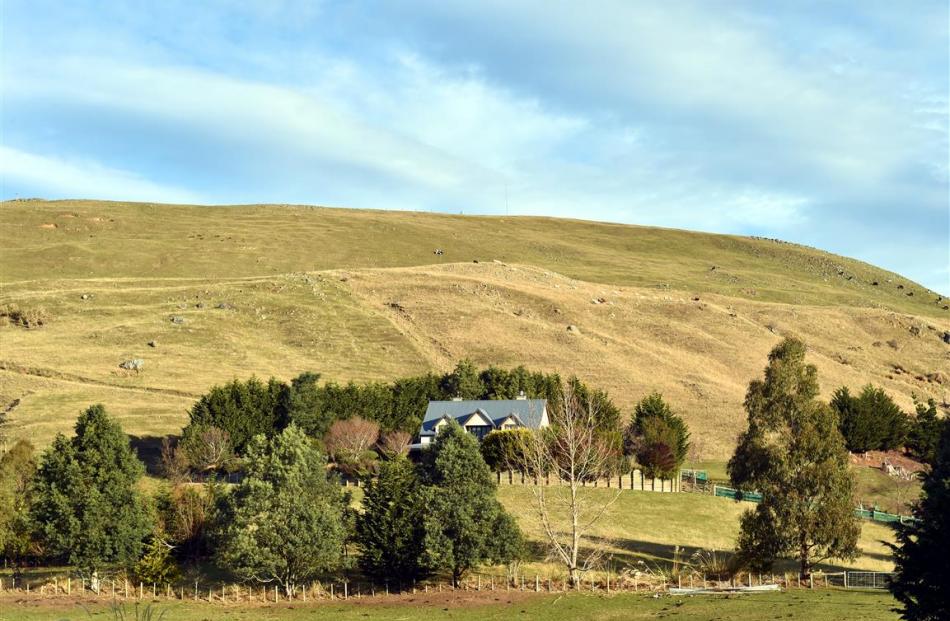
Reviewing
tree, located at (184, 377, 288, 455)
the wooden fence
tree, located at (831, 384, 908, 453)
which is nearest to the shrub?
tree, located at (184, 377, 288, 455)

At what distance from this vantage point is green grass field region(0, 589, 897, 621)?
36.4m

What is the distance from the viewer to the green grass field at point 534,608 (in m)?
36.4

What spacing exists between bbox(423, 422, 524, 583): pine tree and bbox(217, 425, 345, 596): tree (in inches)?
207

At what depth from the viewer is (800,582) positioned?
147ft

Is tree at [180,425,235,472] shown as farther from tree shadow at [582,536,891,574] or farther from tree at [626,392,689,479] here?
tree at [626,392,689,479]

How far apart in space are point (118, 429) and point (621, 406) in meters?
62.0

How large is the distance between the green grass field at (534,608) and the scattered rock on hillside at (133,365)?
5786cm

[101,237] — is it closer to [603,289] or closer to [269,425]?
[603,289]

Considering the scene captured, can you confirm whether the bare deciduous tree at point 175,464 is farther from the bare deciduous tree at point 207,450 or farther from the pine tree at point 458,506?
the pine tree at point 458,506

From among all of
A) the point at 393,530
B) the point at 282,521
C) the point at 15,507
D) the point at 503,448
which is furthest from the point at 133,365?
the point at 393,530

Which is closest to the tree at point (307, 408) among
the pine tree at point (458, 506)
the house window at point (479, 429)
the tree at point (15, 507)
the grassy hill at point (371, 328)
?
the grassy hill at point (371, 328)

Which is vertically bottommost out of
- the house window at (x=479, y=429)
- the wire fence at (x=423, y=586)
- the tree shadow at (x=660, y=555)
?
the wire fence at (x=423, y=586)

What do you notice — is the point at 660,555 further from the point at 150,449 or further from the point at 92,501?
the point at 150,449

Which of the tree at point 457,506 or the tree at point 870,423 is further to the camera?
the tree at point 870,423
